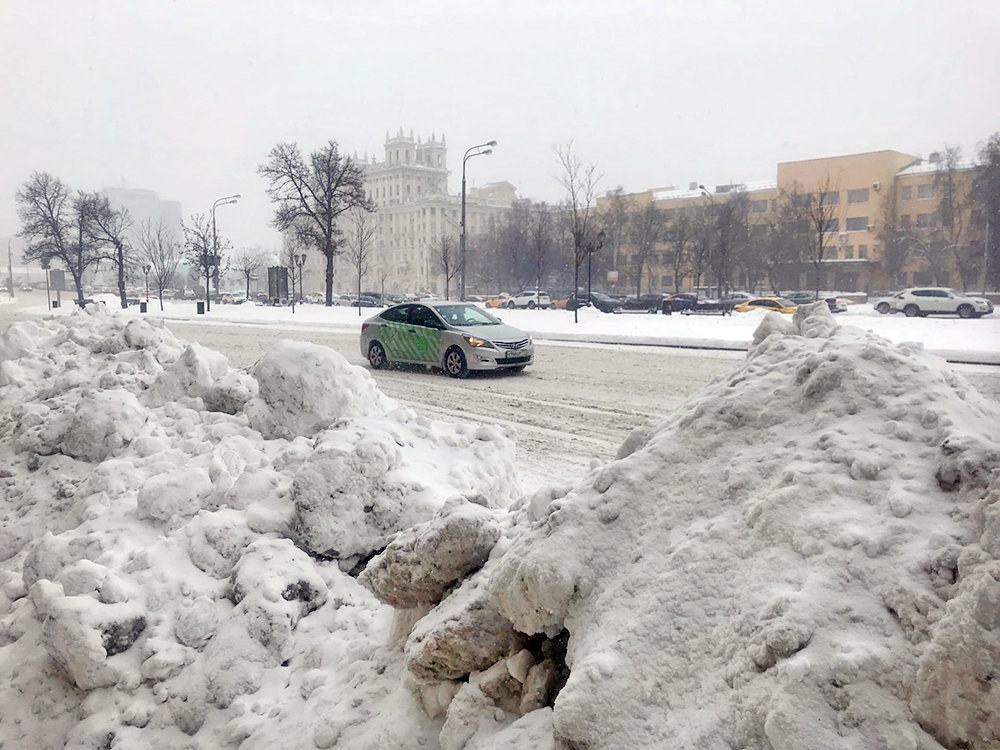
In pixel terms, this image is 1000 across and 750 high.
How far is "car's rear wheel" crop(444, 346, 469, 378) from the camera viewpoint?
13.8m

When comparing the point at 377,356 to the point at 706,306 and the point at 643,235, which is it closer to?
the point at 706,306

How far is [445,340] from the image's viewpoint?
46.3ft

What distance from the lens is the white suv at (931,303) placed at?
1945 centimetres

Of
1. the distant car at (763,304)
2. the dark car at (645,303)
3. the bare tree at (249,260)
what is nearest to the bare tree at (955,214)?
the distant car at (763,304)

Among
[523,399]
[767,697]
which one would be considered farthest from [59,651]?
[523,399]

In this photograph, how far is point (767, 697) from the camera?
1.94m

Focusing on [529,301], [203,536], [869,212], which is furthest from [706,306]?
[203,536]

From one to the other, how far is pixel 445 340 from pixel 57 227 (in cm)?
2693

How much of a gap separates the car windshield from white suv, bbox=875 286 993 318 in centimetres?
1062

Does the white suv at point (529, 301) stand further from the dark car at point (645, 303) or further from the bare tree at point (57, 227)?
the bare tree at point (57, 227)

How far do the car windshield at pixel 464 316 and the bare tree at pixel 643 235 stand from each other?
4900cm

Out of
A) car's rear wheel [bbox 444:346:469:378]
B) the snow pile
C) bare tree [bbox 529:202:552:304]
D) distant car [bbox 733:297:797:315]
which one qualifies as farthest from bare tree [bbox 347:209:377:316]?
the snow pile

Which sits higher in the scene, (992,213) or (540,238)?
(540,238)

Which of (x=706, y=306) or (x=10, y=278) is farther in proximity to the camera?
(x=706, y=306)
